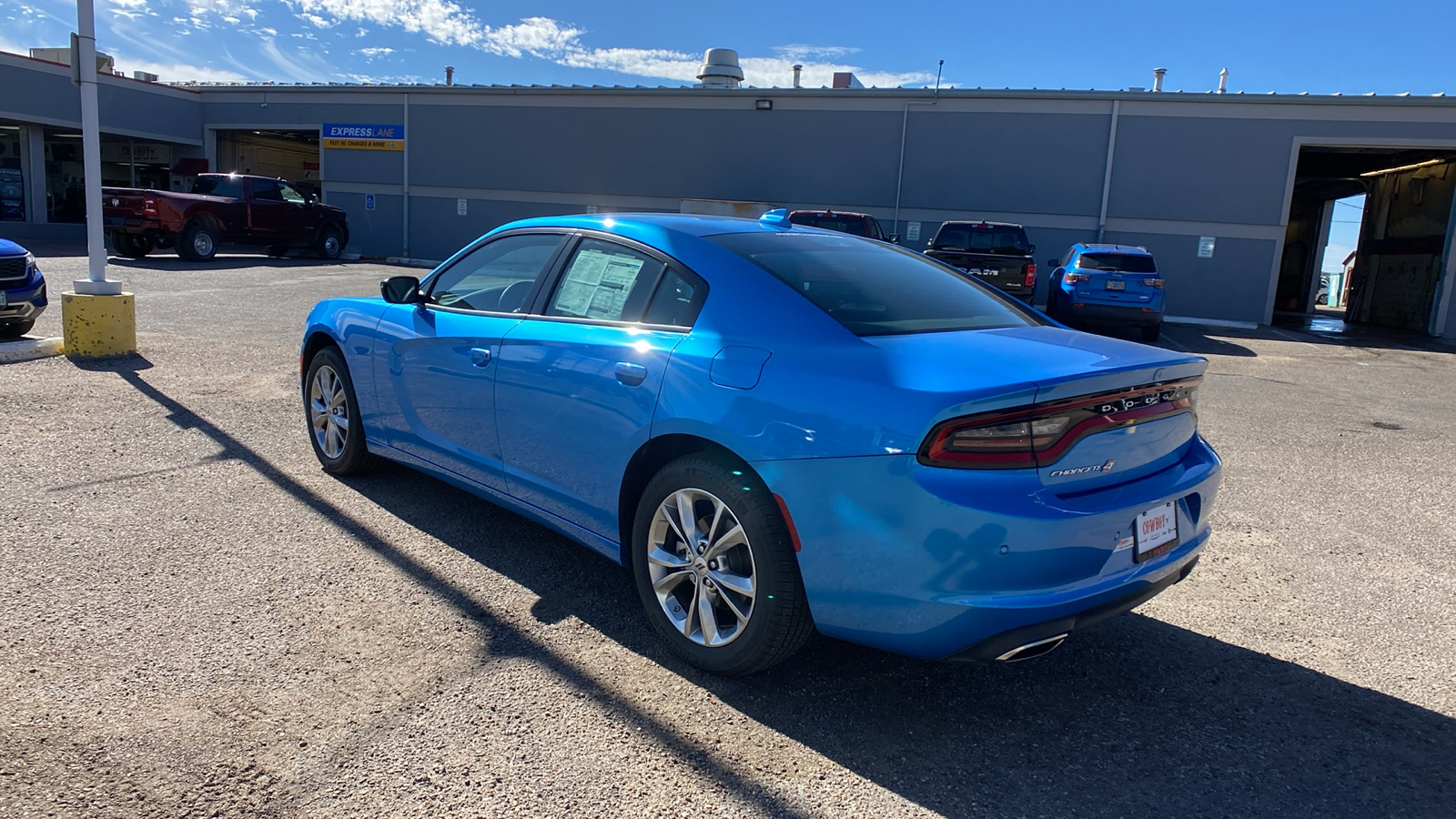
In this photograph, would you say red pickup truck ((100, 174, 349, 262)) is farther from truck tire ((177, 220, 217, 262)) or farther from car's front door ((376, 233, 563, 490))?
car's front door ((376, 233, 563, 490))

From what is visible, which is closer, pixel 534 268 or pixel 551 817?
pixel 551 817

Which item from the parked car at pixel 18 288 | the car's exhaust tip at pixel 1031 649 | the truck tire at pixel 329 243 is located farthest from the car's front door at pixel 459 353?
the truck tire at pixel 329 243

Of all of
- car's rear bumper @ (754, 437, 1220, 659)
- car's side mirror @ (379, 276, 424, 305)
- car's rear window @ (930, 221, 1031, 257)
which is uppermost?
car's rear window @ (930, 221, 1031, 257)

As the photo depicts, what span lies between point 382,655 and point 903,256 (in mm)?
2603

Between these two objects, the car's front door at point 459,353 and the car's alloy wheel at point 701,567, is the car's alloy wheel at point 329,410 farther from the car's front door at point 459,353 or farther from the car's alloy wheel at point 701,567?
the car's alloy wheel at point 701,567

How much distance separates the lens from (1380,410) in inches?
364

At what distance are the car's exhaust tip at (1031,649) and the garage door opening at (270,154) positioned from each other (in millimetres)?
30534

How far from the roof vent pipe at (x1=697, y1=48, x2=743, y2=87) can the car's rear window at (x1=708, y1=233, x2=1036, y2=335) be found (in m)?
22.3

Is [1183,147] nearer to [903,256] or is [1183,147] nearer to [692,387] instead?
[903,256]

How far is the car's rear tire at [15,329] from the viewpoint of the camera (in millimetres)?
8859

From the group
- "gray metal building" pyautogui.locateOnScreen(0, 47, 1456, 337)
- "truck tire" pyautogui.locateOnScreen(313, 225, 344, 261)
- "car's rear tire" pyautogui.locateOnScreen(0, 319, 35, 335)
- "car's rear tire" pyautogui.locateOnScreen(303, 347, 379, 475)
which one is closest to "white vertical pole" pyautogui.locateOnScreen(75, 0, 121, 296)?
"car's rear tire" pyautogui.locateOnScreen(0, 319, 35, 335)

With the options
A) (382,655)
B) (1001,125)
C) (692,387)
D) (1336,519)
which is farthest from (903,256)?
(1001,125)

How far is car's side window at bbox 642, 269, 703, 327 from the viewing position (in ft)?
10.8

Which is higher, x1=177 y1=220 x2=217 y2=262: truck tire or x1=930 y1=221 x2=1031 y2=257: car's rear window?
x1=930 y1=221 x2=1031 y2=257: car's rear window
